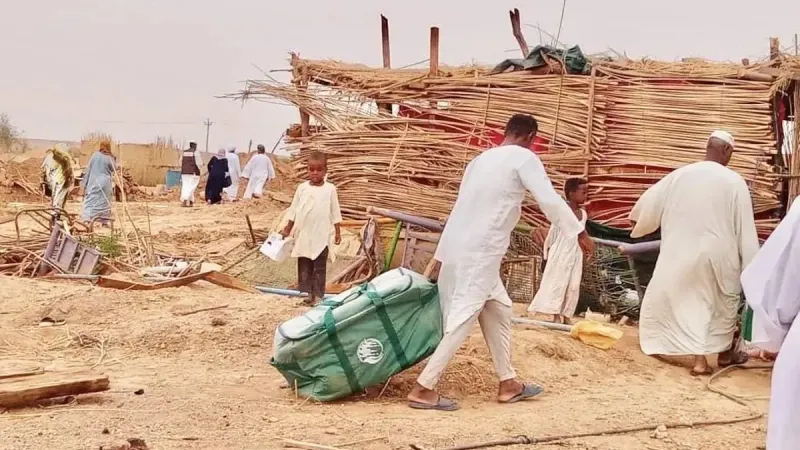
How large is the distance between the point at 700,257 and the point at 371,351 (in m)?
2.58

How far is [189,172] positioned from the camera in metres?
21.0

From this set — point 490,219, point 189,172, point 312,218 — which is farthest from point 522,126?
point 189,172

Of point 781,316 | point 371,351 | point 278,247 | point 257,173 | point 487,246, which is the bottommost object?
point 257,173

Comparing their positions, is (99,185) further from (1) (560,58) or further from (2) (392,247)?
(1) (560,58)

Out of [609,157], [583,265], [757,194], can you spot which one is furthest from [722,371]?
[609,157]

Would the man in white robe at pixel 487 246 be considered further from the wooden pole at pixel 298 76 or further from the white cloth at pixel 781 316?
the wooden pole at pixel 298 76

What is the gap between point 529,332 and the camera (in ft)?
22.8

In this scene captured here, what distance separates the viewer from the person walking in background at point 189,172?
20641mm

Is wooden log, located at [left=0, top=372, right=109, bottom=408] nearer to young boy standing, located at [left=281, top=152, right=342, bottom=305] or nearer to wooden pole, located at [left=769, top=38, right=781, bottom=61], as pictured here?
young boy standing, located at [left=281, top=152, right=342, bottom=305]

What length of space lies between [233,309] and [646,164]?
485 cm

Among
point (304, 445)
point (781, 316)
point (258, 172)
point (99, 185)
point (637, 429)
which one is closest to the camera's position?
point (781, 316)

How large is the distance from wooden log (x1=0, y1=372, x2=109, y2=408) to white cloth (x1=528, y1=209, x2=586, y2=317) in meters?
3.90

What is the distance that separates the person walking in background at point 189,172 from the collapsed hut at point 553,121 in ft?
28.0

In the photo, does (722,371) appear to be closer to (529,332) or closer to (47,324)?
(529,332)
